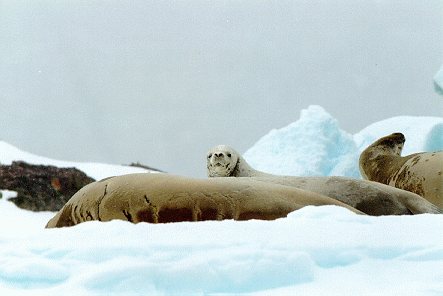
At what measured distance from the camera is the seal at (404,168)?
2955 mm

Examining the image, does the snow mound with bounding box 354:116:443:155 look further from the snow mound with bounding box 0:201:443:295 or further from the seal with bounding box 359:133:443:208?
the snow mound with bounding box 0:201:443:295

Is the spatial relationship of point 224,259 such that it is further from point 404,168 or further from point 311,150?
point 311,150

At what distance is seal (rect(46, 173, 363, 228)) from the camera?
1.47 metres

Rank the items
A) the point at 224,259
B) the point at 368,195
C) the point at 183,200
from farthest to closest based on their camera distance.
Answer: the point at 368,195 → the point at 183,200 → the point at 224,259

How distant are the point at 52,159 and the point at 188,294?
7812 millimetres

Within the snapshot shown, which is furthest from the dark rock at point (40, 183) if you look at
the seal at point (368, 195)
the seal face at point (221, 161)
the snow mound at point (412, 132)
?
the snow mound at point (412, 132)

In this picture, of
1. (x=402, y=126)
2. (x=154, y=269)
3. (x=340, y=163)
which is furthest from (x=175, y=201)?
(x=402, y=126)

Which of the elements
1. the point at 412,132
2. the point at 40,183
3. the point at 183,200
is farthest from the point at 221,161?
the point at 412,132

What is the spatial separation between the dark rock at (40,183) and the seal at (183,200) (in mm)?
4852

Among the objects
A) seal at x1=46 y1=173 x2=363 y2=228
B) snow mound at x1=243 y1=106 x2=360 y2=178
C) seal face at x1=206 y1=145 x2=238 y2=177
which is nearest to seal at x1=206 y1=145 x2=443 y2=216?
seal at x1=46 y1=173 x2=363 y2=228

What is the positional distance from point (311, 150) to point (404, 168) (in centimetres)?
662

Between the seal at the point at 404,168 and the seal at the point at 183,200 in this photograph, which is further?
the seal at the point at 404,168

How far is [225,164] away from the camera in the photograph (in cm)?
350

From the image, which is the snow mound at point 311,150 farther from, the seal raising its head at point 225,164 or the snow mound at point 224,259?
the snow mound at point 224,259
